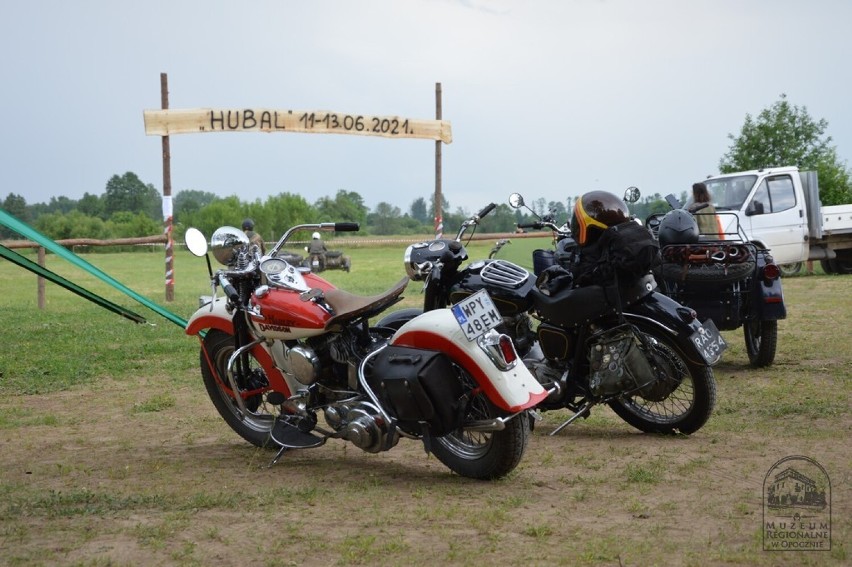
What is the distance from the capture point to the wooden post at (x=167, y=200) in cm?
1781

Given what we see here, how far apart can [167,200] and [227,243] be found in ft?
42.4

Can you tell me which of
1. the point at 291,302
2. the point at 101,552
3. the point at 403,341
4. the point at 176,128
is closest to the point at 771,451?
the point at 403,341

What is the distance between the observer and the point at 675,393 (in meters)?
6.13

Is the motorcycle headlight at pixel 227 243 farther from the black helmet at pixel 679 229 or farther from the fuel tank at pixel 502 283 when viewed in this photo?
the black helmet at pixel 679 229

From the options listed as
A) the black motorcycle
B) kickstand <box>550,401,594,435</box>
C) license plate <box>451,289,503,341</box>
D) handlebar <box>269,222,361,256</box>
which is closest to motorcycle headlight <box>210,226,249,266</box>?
handlebar <box>269,222,361,256</box>

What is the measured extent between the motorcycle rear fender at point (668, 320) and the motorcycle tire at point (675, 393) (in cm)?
5

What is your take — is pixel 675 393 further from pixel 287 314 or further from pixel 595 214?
pixel 287 314

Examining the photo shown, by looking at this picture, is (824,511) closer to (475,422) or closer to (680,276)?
(475,422)

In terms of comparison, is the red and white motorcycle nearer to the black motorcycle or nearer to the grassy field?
the grassy field

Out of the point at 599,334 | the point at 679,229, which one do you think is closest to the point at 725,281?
the point at 679,229

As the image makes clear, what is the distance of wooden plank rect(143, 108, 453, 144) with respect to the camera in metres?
17.9

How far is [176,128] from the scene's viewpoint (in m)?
18.0

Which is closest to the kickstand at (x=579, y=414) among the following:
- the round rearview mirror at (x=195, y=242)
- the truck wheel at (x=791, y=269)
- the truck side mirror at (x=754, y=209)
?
the round rearview mirror at (x=195, y=242)

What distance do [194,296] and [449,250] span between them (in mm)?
13528
